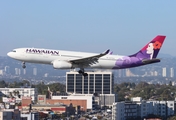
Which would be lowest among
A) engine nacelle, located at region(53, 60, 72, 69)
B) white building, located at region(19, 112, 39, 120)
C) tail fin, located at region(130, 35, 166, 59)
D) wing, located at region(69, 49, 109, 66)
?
white building, located at region(19, 112, 39, 120)

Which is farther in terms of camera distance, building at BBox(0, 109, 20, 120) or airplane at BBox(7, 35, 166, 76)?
building at BBox(0, 109, 20, 120)

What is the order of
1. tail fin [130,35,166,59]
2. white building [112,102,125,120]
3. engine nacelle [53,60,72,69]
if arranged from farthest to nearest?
1. white building [112,102,125,120]
2. tail fin [130,35,166,59]
3. engine nacelle [53,60,72,69]

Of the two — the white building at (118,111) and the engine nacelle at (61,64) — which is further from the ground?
the engine nacelle at (61,64)

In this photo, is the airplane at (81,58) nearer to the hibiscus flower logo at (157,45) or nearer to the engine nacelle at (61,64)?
the engine nacelle at (61,64)

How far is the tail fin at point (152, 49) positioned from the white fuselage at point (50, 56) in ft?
14.6

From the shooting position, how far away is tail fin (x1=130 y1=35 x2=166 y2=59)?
10519cm

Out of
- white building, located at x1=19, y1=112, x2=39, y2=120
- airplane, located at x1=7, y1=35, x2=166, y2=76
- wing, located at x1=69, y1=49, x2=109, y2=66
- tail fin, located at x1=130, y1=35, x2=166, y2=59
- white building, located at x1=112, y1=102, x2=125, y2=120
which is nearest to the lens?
airplane, located at x1=7, y1=35, x2=166, y2=76

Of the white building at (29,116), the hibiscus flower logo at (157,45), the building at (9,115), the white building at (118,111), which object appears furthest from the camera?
the white building at (118,111)

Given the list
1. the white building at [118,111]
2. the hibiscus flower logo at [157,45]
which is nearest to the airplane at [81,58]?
the hibiscus flower logo at [157,45]

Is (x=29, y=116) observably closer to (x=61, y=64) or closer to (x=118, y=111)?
(x=118, y=111)

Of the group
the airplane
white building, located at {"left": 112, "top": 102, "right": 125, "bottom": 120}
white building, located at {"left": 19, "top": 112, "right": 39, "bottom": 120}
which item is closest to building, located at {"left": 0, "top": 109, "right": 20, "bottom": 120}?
white building, located at {"left": 19, "top": 112, "right": 39, "bottom": 120}

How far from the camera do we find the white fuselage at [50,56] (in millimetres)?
98812

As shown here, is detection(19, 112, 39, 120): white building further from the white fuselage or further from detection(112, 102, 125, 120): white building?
the white fuselage

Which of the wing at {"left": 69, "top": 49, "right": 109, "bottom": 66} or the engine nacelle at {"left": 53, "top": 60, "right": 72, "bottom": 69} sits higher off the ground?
the wing at {"left": 69, "top": 49, "right": 109, "bottom": 66}
